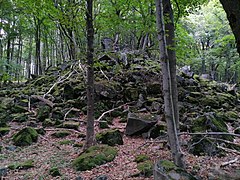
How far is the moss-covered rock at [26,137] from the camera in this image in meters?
6.84

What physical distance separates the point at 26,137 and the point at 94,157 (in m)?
3.00

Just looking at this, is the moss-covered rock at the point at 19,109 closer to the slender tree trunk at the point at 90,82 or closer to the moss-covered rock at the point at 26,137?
the moss-covered rock at the point at 26,137

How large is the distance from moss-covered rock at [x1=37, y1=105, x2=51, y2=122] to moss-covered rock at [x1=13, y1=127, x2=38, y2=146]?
4.53 feet

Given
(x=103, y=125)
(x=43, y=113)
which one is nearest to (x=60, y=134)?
(x=103, y=125)

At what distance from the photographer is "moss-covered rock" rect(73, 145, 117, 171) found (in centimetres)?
506

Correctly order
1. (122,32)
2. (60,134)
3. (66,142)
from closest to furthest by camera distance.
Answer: (66,142), (60,134), (122,32)

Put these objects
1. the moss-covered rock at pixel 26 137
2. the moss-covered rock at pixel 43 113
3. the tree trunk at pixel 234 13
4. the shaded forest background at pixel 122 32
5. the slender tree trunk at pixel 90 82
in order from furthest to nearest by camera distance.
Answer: the shaded forest background at pixel 122 32 → the moss-covered rock at pixel 43 113 → the moss-covered rock at pixel 26 137 → the slender tree trunk at pixel 90 82 → the tree trunk at pixel 234 13

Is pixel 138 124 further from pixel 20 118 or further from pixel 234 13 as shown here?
pixel 234 13

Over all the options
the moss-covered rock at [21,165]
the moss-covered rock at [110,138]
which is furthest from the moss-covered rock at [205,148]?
the moss-covered rock at [21,165]

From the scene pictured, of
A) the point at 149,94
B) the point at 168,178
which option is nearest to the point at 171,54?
the point at 168,178

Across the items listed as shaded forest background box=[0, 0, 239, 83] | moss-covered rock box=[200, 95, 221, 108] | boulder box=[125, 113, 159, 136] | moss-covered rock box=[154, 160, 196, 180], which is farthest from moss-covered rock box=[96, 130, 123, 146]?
moss-covered rock box=[200, 95, 221, 108]

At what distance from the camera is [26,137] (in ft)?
22.9

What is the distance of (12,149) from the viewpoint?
651cm

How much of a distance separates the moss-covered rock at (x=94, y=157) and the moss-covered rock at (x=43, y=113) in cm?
384
